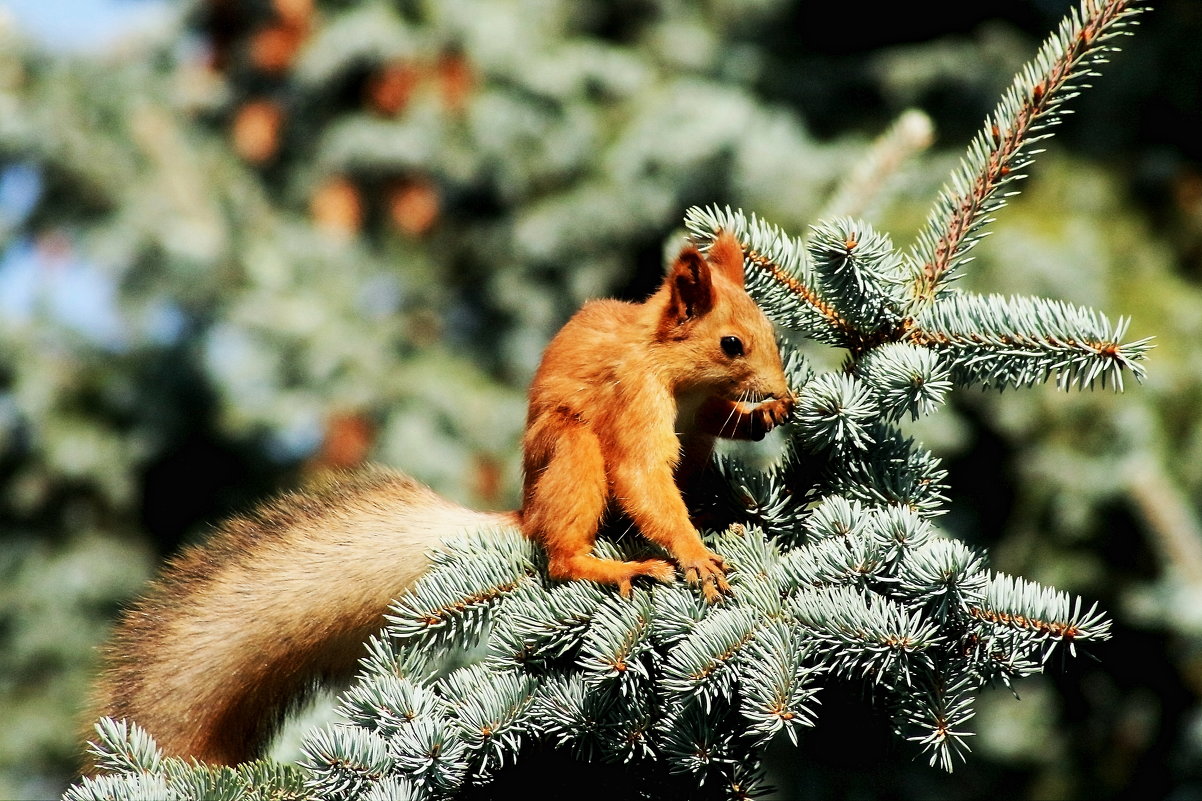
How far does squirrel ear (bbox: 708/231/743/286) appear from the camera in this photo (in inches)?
58.6

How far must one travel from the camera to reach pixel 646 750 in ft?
3.85

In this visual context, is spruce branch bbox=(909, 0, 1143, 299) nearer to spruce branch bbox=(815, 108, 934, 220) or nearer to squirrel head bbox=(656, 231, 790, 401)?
squirrel head bbox=(656, 231, 790, 401)

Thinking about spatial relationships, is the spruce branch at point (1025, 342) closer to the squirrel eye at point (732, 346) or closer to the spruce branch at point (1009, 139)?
the spruce branch at point (1009, 139)

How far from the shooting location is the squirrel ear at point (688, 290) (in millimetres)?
1496

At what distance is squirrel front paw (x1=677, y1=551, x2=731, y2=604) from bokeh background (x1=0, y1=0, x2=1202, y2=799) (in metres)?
2.20

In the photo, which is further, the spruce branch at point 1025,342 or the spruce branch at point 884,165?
the spruce branch at point 884,165

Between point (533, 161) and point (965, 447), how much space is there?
1885mm

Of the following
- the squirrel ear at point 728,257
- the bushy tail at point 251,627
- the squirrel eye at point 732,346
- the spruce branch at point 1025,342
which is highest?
the squirrel ear at point 728,257

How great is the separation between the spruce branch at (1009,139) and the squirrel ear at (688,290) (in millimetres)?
277

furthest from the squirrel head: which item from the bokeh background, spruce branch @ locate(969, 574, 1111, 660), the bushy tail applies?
the bokeh background

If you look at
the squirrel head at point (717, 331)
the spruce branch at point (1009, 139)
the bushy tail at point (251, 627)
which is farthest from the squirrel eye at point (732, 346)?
the bushy tail at point (251, 627)

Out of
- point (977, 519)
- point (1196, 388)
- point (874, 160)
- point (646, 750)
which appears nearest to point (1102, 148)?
point (1196, 388)

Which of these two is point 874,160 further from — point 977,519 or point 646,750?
point 977,519

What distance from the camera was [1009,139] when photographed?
4.42 ft
